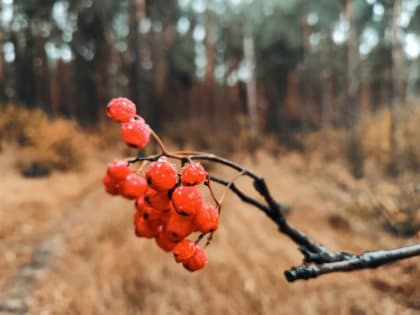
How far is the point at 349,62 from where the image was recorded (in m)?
10.8

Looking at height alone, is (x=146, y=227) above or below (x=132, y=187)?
below

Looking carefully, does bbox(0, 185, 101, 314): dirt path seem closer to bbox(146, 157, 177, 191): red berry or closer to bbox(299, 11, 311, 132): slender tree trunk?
bbox(146, 157, 177, 191): red berry

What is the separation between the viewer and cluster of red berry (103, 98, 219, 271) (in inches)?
25.6

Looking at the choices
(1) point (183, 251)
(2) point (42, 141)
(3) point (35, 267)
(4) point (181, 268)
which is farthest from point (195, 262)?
(2) point (42, 141)

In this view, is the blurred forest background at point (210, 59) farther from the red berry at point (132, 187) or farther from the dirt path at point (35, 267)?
the red berry at point (132, 187)

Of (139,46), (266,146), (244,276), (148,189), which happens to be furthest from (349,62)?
(148,189)

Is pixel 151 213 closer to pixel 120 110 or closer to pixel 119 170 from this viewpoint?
pixel 119 170

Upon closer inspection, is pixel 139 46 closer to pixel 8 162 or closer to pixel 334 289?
pixel 8 162

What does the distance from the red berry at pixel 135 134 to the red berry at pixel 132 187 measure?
83 millimetres

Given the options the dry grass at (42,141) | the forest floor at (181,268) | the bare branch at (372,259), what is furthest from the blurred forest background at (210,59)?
the bare branch at (372,259)

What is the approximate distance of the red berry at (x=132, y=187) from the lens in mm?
703

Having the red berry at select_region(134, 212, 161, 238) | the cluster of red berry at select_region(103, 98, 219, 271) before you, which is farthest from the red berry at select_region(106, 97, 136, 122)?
the red berry at select_region(134, 212, 161, 238)

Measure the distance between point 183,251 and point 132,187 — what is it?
17 centimetres

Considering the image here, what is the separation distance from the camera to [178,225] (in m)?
0.70
